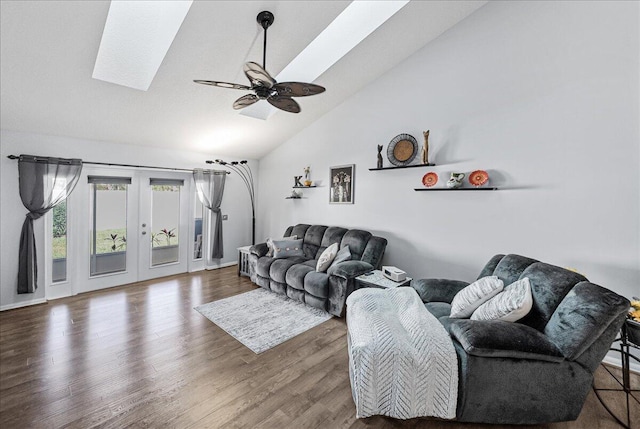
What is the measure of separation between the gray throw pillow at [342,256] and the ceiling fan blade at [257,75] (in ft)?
7.55

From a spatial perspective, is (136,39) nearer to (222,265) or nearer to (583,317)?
(222,265)

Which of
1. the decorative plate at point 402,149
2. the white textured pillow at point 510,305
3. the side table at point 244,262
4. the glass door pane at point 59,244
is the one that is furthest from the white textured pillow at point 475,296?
the glass door pane at point 59,244

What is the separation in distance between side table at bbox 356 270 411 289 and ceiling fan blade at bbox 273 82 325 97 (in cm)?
215

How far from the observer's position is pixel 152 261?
16.1 feet

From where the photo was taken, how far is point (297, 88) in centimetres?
243

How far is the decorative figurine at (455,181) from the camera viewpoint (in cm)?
319

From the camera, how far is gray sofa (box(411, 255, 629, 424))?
5.49 feet

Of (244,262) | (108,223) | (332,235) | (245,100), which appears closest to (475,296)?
(332,235)

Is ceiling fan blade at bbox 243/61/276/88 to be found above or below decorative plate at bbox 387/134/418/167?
above

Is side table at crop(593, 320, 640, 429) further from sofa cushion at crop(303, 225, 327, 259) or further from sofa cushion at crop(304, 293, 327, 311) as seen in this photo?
sofa cushion at crop(303, 225, 327, 259)

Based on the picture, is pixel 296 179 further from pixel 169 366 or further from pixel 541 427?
pixel 541 427

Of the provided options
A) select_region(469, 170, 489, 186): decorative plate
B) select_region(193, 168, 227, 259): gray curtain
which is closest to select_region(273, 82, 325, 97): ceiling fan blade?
select_region(469, 170, 489, 186): decorative plate

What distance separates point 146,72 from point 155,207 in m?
2.50

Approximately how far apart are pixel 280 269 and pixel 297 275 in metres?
0.38
